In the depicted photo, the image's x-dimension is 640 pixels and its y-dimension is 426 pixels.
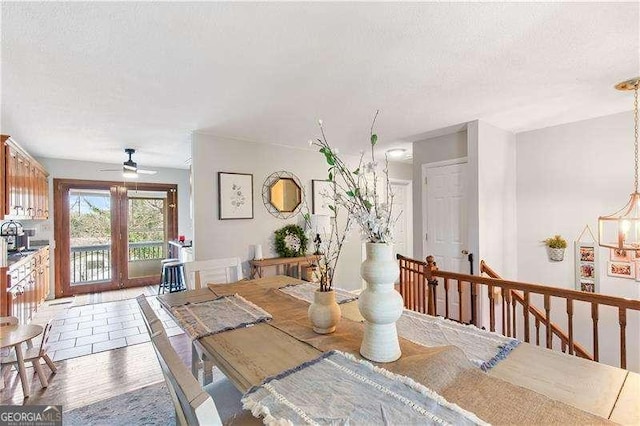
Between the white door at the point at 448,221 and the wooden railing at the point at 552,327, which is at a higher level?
the white door at the point at 448,221

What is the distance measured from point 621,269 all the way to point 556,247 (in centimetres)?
57

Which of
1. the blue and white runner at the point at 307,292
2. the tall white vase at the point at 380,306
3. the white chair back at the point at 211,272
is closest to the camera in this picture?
the tall white vase at the point at 380,306

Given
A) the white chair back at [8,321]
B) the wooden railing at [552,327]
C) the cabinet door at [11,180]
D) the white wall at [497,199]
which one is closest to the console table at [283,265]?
the wooden railing at [552,327]

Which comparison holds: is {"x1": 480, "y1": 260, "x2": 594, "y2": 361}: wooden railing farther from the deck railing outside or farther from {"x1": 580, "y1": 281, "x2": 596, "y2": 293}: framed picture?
the deck railing outside

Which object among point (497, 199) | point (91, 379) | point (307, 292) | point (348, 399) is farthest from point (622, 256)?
point (91, 379)

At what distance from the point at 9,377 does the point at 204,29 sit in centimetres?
325

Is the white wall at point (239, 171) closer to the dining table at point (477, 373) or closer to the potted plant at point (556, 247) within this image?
the dining table at point (477, 373)

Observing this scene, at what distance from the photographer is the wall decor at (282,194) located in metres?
4.30

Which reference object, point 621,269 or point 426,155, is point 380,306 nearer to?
point 426,155

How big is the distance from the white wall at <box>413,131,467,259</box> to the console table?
1.50m

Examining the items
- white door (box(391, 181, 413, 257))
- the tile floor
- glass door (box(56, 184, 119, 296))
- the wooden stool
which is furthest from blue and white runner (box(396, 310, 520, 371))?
glass door (box(56, 184, 119, 296))

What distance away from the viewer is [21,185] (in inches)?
144

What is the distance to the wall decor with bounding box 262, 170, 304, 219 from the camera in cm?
430

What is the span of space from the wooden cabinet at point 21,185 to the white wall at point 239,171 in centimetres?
180
